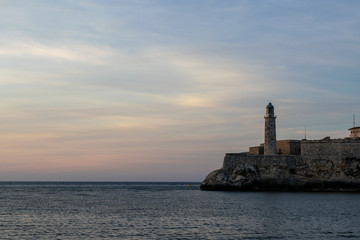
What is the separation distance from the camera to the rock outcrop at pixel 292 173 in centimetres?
6831

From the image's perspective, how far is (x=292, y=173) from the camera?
70.1 meters

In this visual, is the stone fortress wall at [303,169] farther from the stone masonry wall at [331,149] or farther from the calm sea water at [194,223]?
the calm sea water at [194,223]

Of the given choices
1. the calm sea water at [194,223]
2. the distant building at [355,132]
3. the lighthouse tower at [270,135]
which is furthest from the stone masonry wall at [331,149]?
the calm sea water at [194,223]

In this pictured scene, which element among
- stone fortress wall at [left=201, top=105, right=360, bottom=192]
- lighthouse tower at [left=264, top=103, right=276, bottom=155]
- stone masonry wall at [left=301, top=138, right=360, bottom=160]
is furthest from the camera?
lighthouse tower at [left=264, top=103, right=276, bottom=155]

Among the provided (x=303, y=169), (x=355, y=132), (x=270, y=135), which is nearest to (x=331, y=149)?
(x=303, y=169)

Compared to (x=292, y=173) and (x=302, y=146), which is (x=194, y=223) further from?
(x=302, y=146)

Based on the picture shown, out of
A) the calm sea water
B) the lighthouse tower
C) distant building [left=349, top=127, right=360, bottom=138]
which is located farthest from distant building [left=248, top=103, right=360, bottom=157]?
the calm sea water

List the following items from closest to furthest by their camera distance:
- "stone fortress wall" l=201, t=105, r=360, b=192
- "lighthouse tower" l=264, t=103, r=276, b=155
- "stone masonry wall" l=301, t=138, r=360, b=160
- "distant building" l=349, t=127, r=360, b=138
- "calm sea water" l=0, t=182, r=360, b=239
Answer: "calm sea water" l=0, t=182, r=360, b=239 → "stone fortress wall" l=201, t=105, r=360, b=192 → "stone masonry wall" l=301, t=138, r=360, b=160 → "lighthouse tower" l=264, t=103, r=276, b=155 → "distant building" l=349, t=127, r=360, b=138

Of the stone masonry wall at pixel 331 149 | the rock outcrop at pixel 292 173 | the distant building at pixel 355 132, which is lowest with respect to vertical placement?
the rock outcrop at pixel 292 173

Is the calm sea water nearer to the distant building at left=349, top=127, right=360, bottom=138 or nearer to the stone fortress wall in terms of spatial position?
the stone fortress wall

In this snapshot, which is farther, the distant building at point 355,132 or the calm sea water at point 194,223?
the distant building at point 355,132

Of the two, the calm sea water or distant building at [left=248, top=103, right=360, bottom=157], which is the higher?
distant building at [left=248, top=103, right=360, bottom=157]

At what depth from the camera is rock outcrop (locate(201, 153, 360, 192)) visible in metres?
68.3

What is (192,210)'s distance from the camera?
142ft
